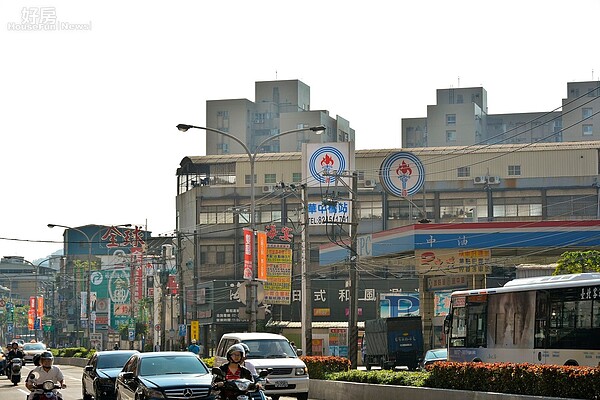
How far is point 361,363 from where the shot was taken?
238 feet

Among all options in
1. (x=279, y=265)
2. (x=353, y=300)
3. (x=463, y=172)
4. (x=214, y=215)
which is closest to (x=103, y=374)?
(x=353, y=300)

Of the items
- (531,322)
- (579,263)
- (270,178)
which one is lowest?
(531,322)

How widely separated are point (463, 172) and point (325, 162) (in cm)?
4086

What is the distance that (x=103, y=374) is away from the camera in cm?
3066

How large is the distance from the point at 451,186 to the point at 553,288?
7826 centimetres

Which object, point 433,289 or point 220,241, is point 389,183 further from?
point 220,241

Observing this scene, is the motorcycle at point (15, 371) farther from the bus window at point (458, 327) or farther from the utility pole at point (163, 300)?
the utility pole at point (163, 300)

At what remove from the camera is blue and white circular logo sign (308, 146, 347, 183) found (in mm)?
71812

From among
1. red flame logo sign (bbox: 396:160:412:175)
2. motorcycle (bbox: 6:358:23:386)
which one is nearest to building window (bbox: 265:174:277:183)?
red flame logo sign (bbox: 396:160:412:175)

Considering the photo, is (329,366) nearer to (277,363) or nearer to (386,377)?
(386,377)

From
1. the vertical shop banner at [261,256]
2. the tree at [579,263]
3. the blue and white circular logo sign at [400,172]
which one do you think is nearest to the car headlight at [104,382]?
the vertical shop banner at [261,256]

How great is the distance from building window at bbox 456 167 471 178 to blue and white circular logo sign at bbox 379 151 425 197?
158 ft

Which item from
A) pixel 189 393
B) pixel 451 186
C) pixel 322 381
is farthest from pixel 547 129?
pixel 189 393

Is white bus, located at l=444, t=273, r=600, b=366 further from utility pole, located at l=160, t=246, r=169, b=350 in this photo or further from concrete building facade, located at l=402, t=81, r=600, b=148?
concrete building facade, located at l=402, t=81, r=600, b=148
